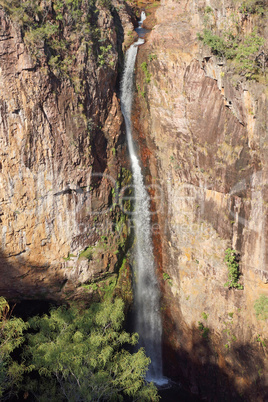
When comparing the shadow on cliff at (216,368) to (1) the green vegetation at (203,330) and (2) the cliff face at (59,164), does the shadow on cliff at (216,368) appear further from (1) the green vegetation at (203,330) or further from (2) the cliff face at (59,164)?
(2) the cliff face at (59,164)

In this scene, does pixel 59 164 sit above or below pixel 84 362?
above

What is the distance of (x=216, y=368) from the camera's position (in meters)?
13.8

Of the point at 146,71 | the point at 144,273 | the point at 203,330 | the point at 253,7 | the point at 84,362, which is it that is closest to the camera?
the point at 84,362

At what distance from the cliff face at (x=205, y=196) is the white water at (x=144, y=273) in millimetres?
493

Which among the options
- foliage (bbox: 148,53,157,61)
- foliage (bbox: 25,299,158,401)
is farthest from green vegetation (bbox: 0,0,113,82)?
foliage (bbox: 25,299,158,401)

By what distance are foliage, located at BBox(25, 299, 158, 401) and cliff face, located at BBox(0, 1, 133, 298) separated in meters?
2.41

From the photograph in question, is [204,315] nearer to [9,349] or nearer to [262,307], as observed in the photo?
[262,307]

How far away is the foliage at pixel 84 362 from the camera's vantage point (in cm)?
997

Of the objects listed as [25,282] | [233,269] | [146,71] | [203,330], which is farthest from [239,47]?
[25,282]

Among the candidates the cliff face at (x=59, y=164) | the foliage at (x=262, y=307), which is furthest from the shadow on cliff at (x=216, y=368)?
the cliff face at (x=59, y=164)

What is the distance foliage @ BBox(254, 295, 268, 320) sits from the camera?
1172 cm

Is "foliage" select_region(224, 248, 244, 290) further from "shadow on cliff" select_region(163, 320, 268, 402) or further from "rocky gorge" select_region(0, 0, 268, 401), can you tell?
"shadow on cliff" select_region(163, 320, 268, 402)

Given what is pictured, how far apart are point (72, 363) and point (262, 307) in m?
7.54

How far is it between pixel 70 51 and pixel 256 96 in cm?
801
